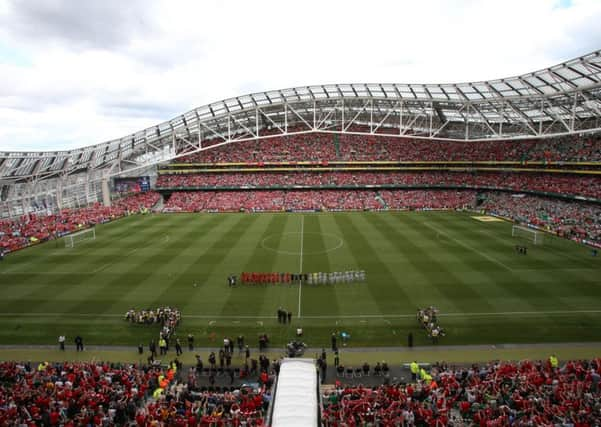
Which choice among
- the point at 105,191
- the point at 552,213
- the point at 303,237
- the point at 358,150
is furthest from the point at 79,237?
the point at 552,213

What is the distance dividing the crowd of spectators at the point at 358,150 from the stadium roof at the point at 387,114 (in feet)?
7.20

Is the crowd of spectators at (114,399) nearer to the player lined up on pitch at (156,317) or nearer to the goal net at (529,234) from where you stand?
the player lined up on pitch at (156,317)

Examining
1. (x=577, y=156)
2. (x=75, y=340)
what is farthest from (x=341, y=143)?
(x=75, y=340)

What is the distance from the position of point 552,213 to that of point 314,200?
2916 cm

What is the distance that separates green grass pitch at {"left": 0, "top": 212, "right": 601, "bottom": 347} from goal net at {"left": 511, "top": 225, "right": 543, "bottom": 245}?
84cm

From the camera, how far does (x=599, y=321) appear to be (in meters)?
17.8

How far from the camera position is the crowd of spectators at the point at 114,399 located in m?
9.88

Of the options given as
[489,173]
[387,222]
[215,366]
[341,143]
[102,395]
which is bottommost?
[215,366]

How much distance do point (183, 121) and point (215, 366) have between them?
45.7 meters

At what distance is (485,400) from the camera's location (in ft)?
35.4

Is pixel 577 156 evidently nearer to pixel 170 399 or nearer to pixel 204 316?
pixel 204 316

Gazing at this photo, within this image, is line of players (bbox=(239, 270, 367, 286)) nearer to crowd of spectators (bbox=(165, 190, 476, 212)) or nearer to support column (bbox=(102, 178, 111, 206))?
crowd of spectators (bbox=(165, 190, 476, 212))

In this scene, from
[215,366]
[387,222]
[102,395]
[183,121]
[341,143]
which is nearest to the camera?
[102,395]

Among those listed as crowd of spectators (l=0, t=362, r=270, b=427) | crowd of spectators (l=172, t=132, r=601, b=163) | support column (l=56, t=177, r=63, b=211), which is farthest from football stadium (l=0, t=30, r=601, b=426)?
crowd of spectators (l=172, t=132, r=601, b=163)
